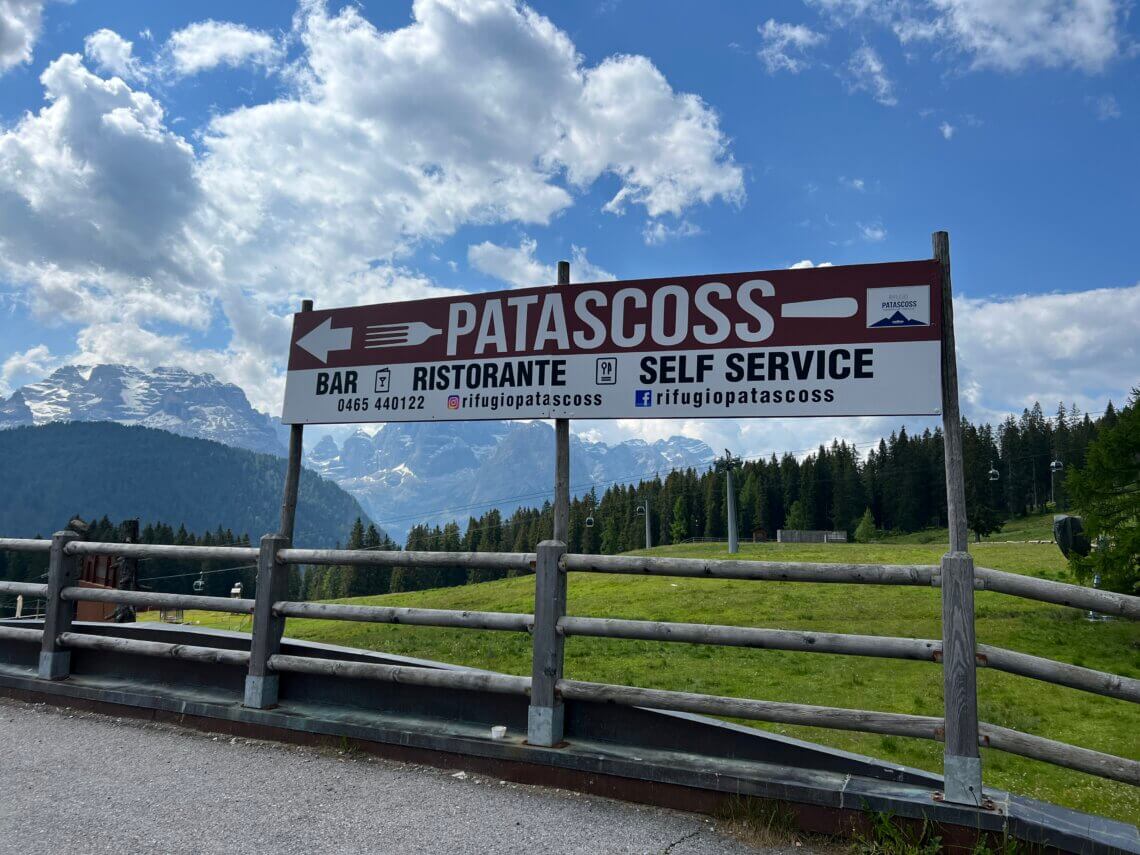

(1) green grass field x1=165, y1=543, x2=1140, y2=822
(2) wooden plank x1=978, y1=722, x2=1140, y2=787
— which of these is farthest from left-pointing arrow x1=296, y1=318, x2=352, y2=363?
(1) green grass field x1=165, y1=543, x2=1140, y2=822

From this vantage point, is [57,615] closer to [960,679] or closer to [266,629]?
[266,629]

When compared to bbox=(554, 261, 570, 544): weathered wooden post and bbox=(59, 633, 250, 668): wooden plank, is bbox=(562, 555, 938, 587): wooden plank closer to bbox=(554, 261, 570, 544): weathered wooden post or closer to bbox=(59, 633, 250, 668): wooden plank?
bbox=(554, 261, 570, 544): weathered wooden post

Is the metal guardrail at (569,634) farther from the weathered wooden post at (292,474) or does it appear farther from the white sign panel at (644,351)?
the white sign panel at (644,351)

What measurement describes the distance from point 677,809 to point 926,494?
133 meters

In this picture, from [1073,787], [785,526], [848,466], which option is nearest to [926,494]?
[848,466]

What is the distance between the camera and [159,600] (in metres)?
8.02

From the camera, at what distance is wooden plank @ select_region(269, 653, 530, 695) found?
6.24 metres

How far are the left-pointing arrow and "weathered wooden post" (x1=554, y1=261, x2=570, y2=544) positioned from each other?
2.87 metres

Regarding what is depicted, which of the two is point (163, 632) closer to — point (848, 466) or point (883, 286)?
point (883, 286)

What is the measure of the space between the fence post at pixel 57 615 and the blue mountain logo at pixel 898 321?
28.9ft

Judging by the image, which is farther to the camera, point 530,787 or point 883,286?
point 883,286

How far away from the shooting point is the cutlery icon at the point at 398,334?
7.94 m

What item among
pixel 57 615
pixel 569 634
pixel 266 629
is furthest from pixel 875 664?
pixel 57 615

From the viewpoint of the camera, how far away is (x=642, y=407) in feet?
22.4
